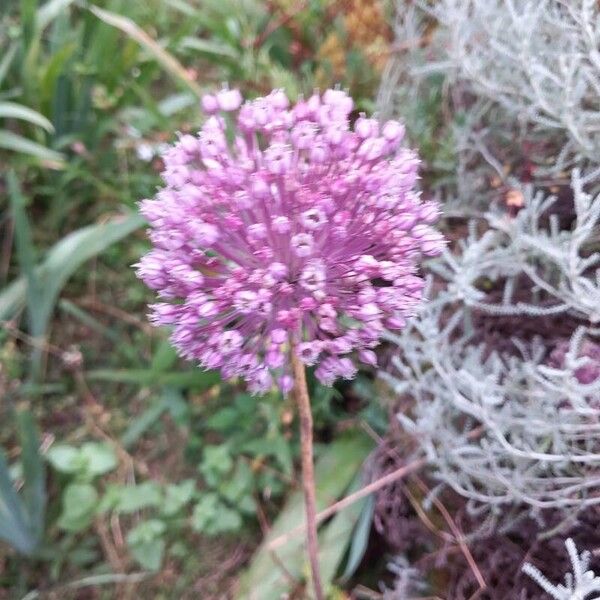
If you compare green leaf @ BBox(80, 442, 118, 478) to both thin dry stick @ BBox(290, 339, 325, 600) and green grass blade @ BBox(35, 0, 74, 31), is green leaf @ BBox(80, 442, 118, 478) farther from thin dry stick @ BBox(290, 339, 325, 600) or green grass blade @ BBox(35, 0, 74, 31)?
green grass blade @ BBox(35, 0, 74, 31)

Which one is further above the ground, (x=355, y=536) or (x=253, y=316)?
(x=253, y=316)

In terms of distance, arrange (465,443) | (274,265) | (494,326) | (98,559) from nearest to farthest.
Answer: (274,265)
(465,443)
(494,326)
(98,559)

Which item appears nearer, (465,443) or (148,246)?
(465,443)

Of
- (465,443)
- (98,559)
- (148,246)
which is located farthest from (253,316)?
(98,559)

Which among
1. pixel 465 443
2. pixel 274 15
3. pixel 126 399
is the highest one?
pixel 274 15

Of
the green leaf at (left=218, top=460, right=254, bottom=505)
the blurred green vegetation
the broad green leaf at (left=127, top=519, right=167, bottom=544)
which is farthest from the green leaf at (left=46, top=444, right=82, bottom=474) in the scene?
the green leaf at (left=218, top=460, right=254, bottom=505)

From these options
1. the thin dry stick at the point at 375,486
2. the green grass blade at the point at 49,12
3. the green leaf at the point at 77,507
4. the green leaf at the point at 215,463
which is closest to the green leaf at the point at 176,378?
the green leaf at the point at 215,463

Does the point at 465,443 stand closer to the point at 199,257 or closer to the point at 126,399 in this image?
the point at 199,257

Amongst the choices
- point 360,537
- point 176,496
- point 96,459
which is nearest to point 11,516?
point 96,459
